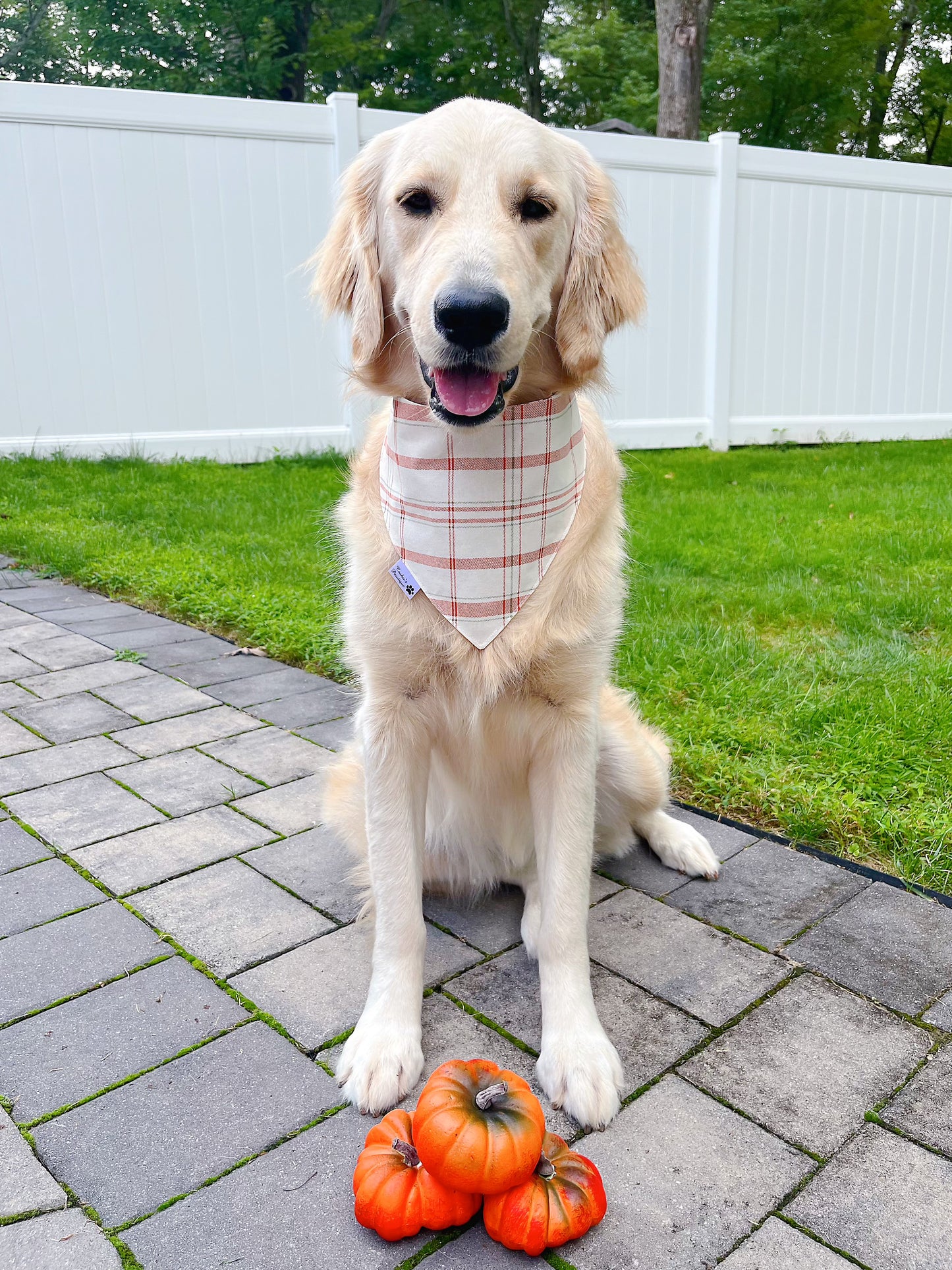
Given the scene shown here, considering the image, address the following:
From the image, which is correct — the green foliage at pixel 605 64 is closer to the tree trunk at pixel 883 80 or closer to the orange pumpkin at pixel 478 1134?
the tree trunk at pixel 883 80

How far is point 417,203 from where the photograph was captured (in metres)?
1.86

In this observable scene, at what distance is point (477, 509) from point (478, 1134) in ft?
3.65

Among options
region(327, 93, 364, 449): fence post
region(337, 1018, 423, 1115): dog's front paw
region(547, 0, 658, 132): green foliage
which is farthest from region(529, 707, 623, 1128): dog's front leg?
region(547, 0, 658, 132): green foliage

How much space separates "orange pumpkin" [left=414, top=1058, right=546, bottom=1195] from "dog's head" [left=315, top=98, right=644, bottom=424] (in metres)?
1.13

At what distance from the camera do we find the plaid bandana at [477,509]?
1.89 metres

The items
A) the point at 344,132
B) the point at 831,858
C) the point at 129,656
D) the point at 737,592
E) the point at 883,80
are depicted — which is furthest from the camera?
the point at 883,80

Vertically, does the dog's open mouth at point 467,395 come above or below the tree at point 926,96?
below

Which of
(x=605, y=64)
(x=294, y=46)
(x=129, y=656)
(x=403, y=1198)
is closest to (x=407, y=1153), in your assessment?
(x=403, y=1198)

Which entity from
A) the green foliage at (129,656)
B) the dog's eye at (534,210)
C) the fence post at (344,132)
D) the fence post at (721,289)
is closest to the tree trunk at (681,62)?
the fence post at (721,289)

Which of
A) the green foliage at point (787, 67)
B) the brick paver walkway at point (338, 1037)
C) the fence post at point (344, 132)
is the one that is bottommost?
the brick paver walkway at point (338, 1037)

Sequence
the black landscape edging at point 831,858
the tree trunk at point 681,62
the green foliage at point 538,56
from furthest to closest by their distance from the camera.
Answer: the green foliage at point 538,56 < the tree trunk at point 681,62 < the black landscape edging at point 831,858

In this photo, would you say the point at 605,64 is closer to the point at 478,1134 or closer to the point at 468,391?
the point at 468,391

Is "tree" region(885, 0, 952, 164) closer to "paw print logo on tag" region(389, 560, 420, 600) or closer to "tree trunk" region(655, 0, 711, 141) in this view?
"tree trunk" region(655, 0, 711, 141)

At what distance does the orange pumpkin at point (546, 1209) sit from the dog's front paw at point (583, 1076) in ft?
0.73
